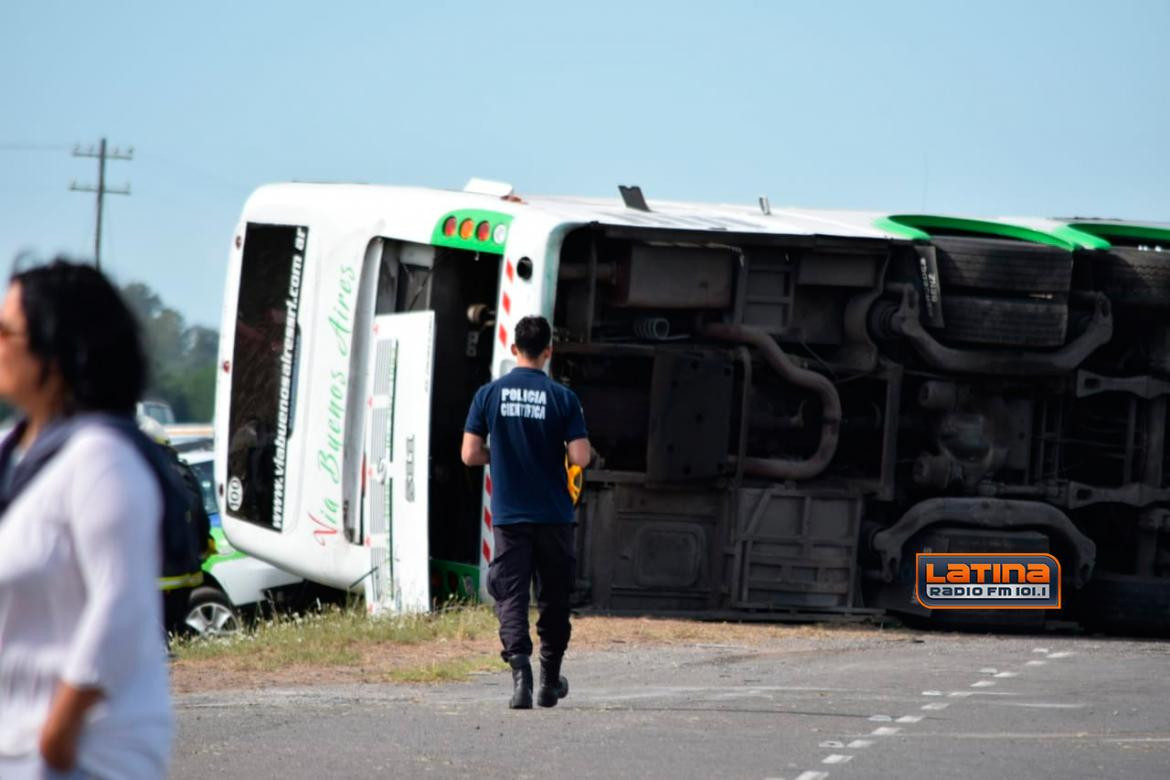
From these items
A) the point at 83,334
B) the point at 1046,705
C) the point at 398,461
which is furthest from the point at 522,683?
the point at 83,334

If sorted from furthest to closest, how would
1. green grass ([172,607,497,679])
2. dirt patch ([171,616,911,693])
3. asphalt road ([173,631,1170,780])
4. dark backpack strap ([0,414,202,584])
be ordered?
green grass ([172,607,497,679]), dirt patch ([171,616,911,693]), asphalt road ([173,631,1170,780]), dark backpack strap ([0,414,202,584])

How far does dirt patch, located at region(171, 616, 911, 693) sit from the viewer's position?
9.57 metres

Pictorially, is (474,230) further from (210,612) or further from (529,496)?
(210,612)

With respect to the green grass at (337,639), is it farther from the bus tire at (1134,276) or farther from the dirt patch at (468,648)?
the bus tire at (1134,276)

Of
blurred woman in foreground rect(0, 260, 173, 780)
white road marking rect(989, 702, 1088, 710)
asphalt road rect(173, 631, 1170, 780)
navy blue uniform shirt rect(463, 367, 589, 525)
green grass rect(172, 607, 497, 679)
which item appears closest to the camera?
blurred woman in foreground rect(0, 260, 173, 780)

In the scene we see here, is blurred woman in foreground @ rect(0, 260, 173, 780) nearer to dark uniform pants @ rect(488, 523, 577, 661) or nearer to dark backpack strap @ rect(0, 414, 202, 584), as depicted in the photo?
dark backpack strap @ rect(0, 414, 202, 584)

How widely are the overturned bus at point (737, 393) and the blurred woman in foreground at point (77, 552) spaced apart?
7.64 meters

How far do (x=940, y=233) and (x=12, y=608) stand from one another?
1012 centimetres

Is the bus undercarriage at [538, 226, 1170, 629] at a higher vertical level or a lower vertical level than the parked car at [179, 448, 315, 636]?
higher

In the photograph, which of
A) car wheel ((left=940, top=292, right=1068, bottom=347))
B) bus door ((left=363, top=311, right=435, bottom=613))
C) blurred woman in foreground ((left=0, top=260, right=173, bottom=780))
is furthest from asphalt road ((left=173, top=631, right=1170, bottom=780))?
blurred woman in foreground ((left=0, top=260, right=173, bottom=780))

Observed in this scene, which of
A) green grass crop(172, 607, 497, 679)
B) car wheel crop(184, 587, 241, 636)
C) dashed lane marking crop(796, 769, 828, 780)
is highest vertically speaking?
dashed lane marking crop(796, 769, 828, 780)

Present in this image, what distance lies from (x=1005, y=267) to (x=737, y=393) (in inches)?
71.8

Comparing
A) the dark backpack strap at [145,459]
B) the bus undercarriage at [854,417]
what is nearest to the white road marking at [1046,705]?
the bus undercarriage at [854,417]

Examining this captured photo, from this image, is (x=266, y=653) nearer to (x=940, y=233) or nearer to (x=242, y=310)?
(x=242, y=310)
